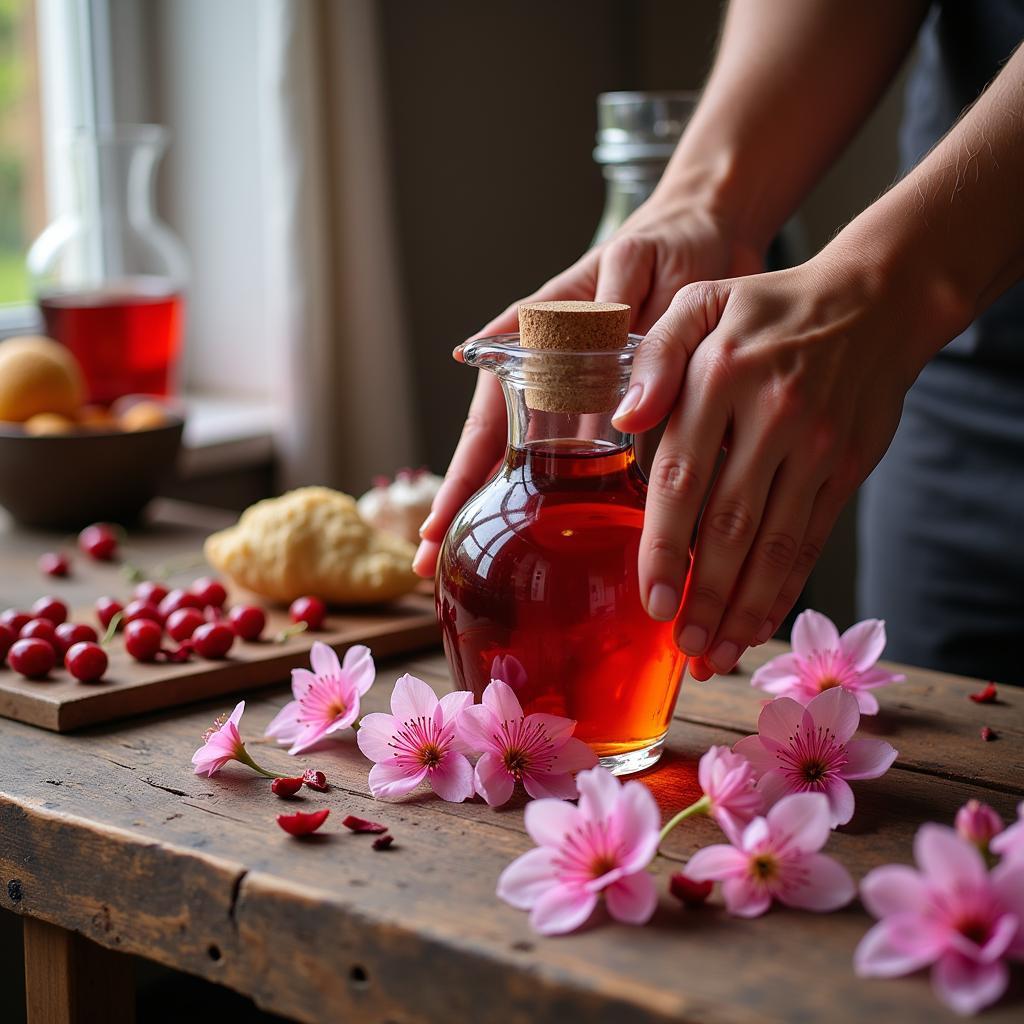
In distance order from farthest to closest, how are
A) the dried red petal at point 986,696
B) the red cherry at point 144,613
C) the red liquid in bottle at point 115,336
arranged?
the red liquid in bottle at point 115,336, the red cherry at point 144,613, the dried red petal at point 986,696

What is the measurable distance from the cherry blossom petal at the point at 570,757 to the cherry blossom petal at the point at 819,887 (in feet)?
0.52

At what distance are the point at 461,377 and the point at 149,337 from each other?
1.06 m

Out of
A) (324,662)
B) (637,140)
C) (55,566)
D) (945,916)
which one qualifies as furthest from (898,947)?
(637,140)

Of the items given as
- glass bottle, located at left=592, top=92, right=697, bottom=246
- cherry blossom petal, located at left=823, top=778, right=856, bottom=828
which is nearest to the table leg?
cherry blossom petal, located at left=823, top=778, right=856, bottom=828

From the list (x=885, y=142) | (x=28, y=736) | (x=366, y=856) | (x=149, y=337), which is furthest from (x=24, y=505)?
(x=885, y=142)

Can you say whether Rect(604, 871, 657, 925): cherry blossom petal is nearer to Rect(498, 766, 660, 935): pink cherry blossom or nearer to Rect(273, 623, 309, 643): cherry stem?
Rect(498, 766, 660, 935): pink cherry blossom

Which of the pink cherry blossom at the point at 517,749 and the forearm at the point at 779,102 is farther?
the forearm at the point at 779,102

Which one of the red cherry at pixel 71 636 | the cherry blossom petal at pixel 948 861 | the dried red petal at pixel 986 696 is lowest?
the dried red petal at pixel 986 696

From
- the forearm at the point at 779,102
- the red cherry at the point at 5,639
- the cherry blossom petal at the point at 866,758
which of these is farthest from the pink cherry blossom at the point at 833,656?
the red cherry at the point at 5,639

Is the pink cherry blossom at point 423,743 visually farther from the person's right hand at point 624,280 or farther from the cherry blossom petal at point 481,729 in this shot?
the person's right hand at point 624,280

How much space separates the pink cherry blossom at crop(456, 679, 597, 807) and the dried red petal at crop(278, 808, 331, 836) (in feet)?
0.32

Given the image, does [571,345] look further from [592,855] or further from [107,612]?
[107,612]

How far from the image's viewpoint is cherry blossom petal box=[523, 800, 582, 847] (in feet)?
2.09

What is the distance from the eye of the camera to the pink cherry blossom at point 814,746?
76 centimetres
